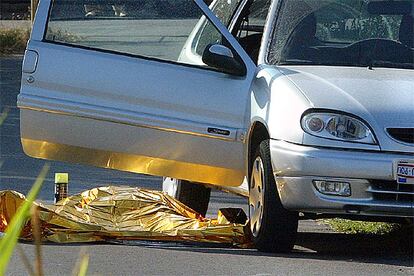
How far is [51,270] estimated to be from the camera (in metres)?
5.84

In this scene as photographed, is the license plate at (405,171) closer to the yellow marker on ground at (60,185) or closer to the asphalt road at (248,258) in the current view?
the asphalt road at (248,258)

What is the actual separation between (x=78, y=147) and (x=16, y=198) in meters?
0.49

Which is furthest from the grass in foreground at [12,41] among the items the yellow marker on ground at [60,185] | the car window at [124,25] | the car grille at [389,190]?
the car grille at [389,190]

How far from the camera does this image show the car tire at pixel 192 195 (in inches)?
316

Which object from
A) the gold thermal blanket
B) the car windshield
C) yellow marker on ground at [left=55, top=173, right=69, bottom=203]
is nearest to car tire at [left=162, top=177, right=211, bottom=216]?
the gold thermal blanket

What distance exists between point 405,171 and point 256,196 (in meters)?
1.02

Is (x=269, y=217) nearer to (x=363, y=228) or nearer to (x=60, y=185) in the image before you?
(x=363, y=228)

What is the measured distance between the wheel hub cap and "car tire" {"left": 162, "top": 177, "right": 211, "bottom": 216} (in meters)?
1.33

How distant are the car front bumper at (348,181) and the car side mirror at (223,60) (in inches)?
30.7

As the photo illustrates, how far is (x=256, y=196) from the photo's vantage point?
6613mm

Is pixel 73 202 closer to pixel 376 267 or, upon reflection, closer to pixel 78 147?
pixel 78 147

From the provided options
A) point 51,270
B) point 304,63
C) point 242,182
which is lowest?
point 51,270

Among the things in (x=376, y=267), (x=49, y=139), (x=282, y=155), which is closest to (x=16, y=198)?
(x=49, y=139)

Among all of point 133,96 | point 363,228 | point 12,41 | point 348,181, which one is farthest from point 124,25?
point 12,41
